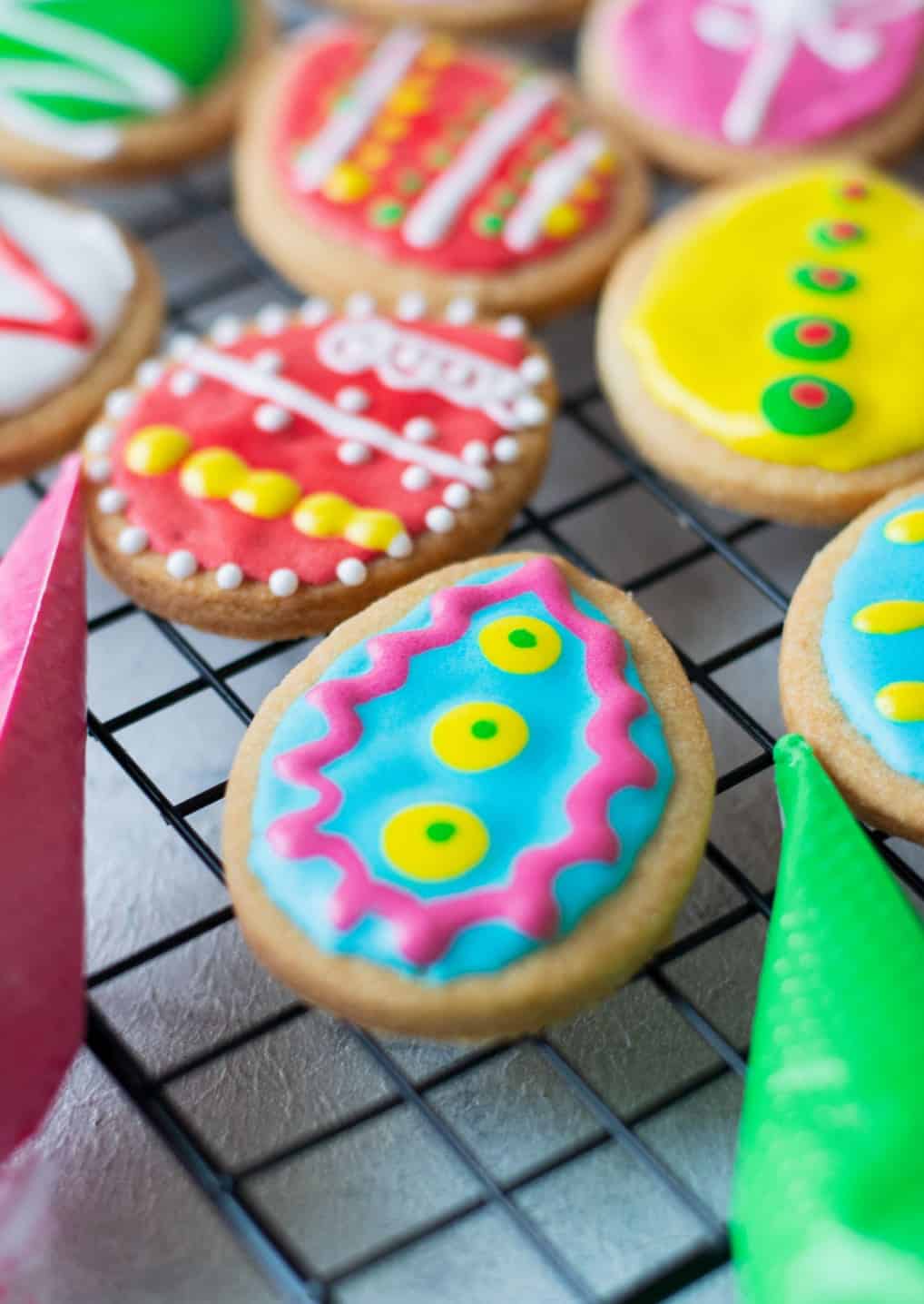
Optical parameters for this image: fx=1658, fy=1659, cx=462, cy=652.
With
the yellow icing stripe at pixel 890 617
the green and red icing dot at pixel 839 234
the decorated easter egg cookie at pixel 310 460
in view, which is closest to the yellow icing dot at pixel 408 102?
the decorated easter egg cookie at pixel 310 460

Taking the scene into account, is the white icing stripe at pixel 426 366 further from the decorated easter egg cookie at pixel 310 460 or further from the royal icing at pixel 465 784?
the royal icing at pixel 465 784

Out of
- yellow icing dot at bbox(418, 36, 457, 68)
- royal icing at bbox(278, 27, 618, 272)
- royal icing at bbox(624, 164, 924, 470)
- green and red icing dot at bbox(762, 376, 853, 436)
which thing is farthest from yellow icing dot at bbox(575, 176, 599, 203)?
green and red icing dot at bbox(762, 376, 853, 436)

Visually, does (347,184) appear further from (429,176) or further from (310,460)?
(310,460)

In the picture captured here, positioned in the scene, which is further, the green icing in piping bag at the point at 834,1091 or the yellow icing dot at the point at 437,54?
the yellow icing dot at the point at 437,54

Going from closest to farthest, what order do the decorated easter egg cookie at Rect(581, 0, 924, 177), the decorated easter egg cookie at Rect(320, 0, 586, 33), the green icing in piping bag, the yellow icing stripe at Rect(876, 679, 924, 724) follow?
the green icing in piping bag, the yellow icing stripe at Rect(876, 679, 924, 724), the decorated easter egg cookie at Rect(581, 0, 924, 177), the decorated easter egg cookie at Rect(320, 0, 586, 33)

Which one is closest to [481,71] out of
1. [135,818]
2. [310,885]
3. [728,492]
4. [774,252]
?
[774,252]

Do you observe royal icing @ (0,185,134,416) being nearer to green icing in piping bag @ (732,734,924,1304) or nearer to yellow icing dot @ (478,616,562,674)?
yellow icing dot @ (478,616,562,674)
